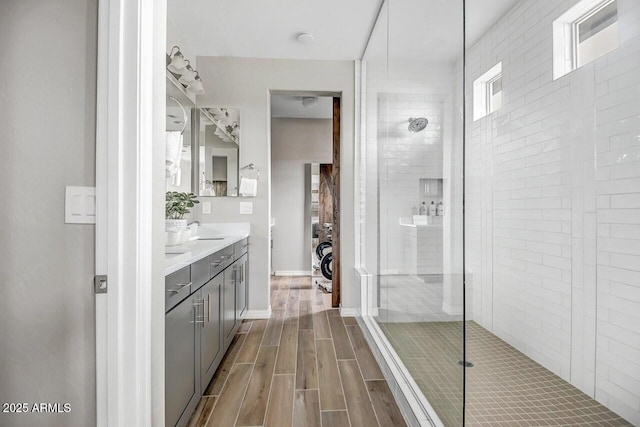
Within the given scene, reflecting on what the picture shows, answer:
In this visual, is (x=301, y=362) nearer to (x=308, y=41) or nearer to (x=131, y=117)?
(x=131, y=117)

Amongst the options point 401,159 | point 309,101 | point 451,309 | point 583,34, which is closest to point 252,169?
point 401,159

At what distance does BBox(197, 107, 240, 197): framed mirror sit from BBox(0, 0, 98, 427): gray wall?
2.27 meters

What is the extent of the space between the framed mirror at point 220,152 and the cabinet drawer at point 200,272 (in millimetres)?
1518

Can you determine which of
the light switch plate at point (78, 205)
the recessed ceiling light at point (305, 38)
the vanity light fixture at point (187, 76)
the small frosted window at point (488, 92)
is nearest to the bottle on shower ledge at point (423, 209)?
the light switch plate at point (78, 205)

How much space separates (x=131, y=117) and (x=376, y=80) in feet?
7.18

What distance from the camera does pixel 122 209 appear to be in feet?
2.79

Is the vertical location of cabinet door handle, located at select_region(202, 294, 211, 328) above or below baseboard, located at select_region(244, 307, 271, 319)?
above

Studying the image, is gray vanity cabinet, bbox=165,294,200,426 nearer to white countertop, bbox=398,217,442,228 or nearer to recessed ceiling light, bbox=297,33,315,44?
white countertop, bbox=398,217,442,228

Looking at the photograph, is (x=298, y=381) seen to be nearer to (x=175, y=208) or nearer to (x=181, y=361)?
(x=181, y=361)

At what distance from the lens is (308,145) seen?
→ 5.37 meters

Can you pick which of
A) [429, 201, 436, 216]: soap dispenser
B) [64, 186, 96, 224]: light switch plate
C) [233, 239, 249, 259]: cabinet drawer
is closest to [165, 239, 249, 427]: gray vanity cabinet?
[233, 239, 249, 259]: cabinet drawer

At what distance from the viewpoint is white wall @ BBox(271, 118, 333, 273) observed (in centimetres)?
533

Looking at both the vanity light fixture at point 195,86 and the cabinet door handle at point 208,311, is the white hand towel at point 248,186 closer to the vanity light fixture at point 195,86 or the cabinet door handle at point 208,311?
the vanity light fixture at point 195,86

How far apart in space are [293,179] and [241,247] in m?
2.72
